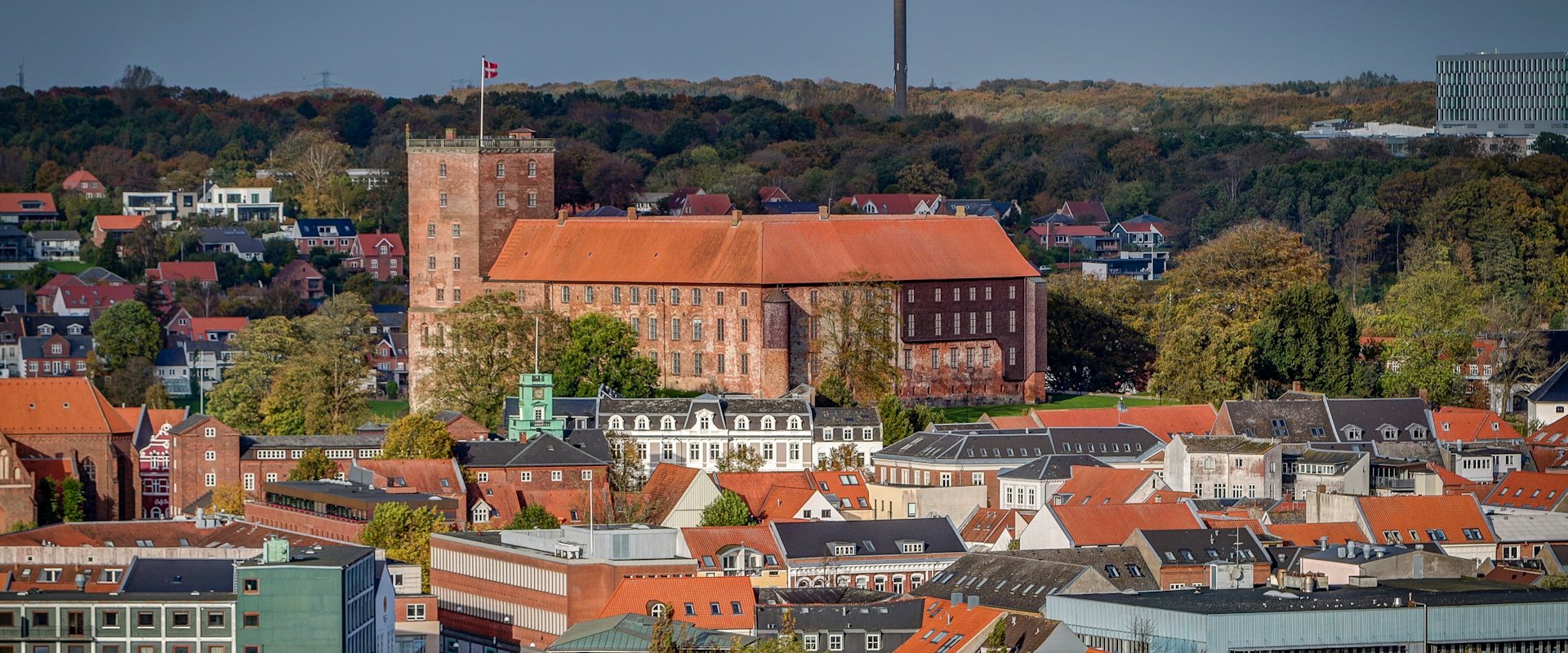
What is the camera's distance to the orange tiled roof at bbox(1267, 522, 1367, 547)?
8269 cm

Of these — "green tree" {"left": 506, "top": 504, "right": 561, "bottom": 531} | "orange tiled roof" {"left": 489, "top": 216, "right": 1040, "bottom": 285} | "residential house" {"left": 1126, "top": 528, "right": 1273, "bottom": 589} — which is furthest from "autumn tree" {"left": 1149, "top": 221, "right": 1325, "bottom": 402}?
"residential house" {"left": 1126, "top": 528, "right": 1273, "bottom": 589}

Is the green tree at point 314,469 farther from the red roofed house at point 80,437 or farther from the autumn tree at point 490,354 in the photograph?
the autumn tree at point 490,354

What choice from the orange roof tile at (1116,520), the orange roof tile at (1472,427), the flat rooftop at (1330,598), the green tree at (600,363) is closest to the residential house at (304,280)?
the green tree at (600,363)

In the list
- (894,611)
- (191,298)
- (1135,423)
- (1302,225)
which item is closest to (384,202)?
(191,298)

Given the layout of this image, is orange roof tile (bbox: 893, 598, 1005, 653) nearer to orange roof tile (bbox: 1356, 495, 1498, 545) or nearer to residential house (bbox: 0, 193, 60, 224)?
orange roof tile (bbox: 1356, 495, 1498, 545)

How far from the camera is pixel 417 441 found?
96375mm

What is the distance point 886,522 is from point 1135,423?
62.0 feet

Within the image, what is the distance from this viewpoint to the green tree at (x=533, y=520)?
8981cm

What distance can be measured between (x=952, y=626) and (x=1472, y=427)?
40.4 meters

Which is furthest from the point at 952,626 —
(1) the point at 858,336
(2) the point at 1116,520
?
(1) the point at 858,336

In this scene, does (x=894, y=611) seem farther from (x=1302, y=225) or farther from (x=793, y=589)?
(x=1302, y=225)

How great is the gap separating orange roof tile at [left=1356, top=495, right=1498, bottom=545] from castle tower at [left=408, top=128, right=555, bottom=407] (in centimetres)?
3960

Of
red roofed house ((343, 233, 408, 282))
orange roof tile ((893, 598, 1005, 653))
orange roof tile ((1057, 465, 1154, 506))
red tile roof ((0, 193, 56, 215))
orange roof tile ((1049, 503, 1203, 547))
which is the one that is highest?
red tile roof ((0, 193, 56, 215))

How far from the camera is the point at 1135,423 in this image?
10294cm
